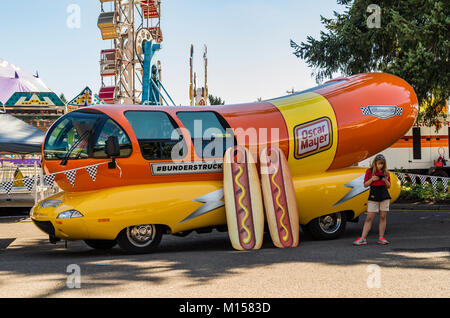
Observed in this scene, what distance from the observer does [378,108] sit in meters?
10.2

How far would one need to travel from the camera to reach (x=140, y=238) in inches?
334

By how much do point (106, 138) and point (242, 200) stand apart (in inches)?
98.0

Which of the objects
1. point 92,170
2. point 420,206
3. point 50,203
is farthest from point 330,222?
point 420,206

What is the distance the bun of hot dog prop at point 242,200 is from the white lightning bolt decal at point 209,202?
0.20 meters

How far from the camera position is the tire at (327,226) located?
9664mm

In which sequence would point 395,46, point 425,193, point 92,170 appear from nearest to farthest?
point 92,170, point 425,193, point 395,46

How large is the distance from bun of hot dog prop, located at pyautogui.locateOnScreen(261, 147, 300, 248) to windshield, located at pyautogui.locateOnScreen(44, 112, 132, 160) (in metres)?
2.44

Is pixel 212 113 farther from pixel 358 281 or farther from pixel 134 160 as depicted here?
pixel 358 281

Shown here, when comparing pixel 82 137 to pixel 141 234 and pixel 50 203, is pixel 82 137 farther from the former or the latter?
pixel 141 234

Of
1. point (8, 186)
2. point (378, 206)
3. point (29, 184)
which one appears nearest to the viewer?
point (378, 206)

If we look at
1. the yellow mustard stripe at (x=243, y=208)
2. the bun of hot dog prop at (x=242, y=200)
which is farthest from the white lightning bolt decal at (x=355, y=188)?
the yellow mustard stripe at (x=243, y=208)
